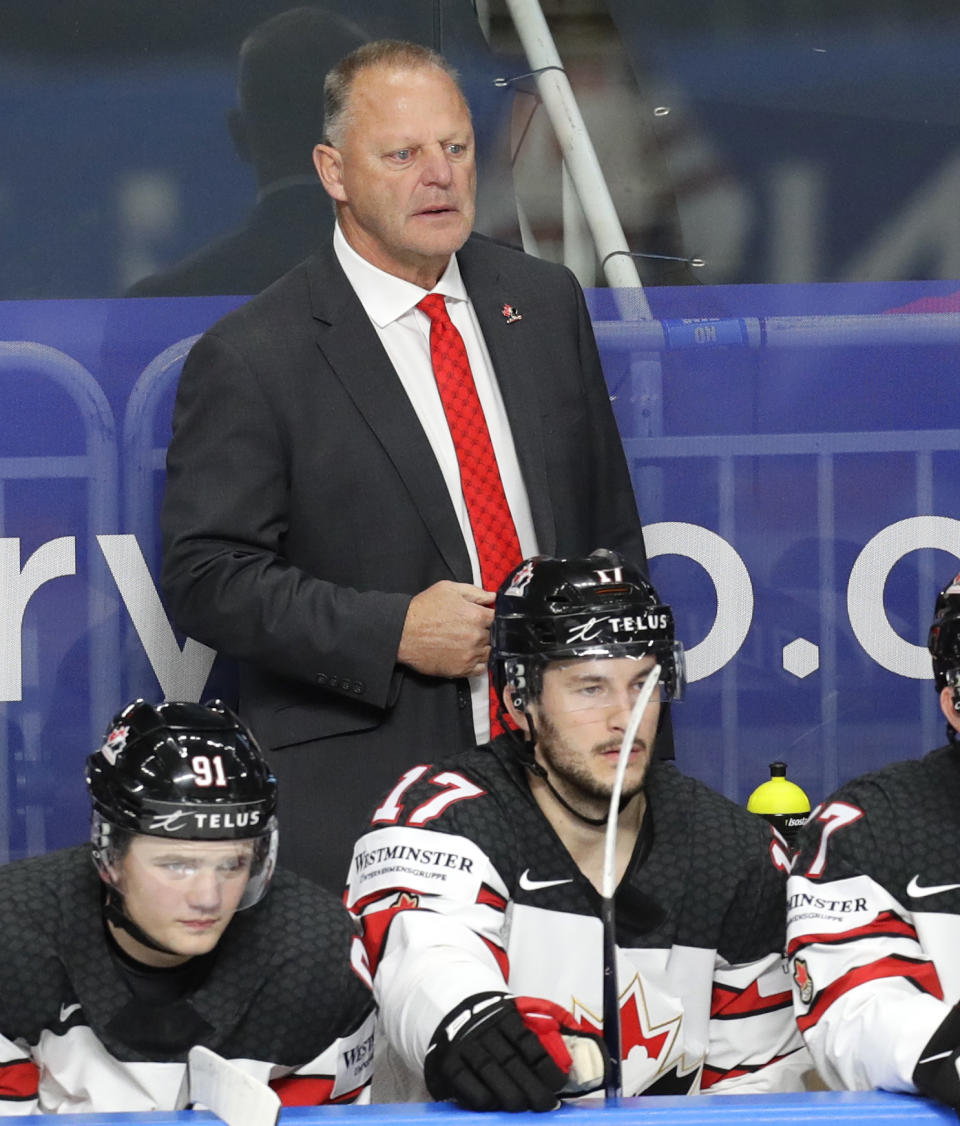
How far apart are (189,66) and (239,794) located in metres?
1.90

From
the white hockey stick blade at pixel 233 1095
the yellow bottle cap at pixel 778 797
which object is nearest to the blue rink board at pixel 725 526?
the yellow bottle cap at pixel 778 797

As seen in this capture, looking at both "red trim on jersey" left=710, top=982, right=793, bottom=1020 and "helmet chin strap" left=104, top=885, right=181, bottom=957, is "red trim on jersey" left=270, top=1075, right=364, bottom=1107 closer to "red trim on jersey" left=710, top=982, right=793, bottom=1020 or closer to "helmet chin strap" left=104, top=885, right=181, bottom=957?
"helmet chin strap" left=104, top=885, right=181, bottom=957

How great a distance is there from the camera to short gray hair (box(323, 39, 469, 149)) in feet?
10.5

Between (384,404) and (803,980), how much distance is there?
1.25 m

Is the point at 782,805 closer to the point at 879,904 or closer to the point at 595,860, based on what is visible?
the point at 595,860

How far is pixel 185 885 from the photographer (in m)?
2.34

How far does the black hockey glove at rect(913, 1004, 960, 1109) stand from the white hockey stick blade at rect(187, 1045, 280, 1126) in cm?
63

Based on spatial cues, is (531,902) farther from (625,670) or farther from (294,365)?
(294,365)

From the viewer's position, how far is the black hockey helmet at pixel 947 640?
2.49 meters

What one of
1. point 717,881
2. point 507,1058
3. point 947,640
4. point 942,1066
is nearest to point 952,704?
point 947,640

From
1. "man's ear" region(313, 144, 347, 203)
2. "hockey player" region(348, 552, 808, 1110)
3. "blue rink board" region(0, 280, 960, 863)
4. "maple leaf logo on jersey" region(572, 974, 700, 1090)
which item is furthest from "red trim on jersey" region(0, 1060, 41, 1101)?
"man's ear" region(313, 144, 347, 203)

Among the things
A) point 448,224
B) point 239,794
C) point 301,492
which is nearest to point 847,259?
point 448,224

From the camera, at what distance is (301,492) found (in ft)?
10.3

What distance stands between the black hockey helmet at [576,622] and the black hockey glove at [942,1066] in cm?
78
